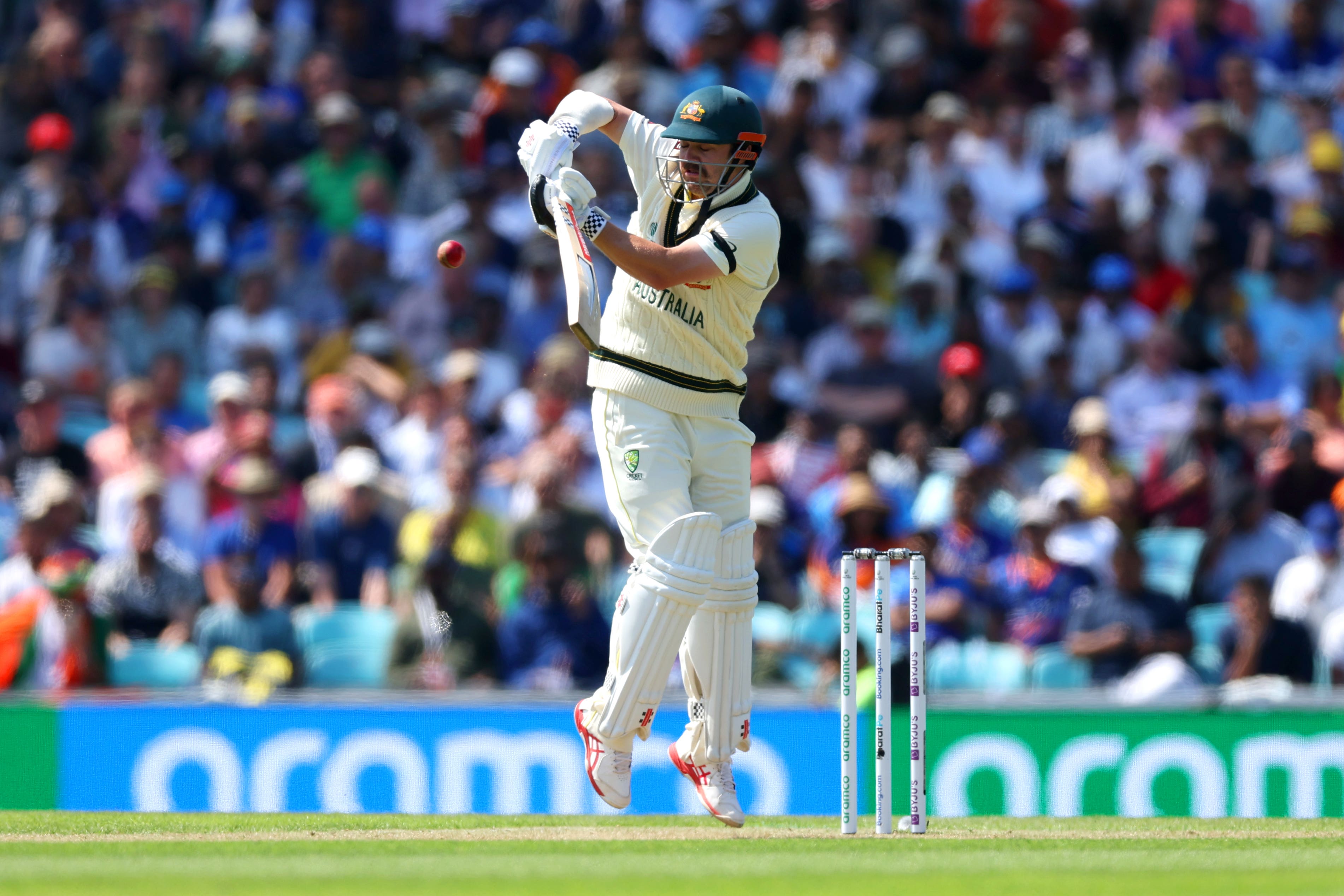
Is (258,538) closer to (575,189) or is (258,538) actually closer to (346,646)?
(346,646)

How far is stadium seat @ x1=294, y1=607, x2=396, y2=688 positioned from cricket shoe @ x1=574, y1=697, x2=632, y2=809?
347 centimetres

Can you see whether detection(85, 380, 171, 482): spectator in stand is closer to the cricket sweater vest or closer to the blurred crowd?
the blurred crowd

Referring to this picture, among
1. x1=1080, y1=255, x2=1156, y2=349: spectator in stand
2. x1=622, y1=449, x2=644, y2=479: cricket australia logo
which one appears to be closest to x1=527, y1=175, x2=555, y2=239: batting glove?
x1=622, y1=449, x2=644, y2=479: cricket australia logo

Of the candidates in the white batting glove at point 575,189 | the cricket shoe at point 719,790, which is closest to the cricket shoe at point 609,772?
the cricket shoe at point 719,790

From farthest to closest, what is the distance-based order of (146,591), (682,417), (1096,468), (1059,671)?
(1096,468) → (146,591) → (1059,671) → (682,417)

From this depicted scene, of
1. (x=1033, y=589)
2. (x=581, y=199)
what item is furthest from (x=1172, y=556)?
(x=581, y=199)

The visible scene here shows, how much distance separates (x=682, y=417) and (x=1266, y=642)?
13.7ft

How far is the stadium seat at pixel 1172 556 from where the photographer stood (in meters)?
10.5

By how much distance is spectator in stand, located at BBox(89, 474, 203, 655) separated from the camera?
10180mm

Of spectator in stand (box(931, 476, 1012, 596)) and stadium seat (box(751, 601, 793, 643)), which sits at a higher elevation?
spectator in stand (box(931, 476, 1012, 596))

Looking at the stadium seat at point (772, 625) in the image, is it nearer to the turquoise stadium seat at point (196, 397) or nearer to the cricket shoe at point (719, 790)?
the cricket shoe at point (719, 790)

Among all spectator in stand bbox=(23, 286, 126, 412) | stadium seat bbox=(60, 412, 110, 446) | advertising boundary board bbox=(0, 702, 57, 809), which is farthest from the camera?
spectator in stand bbox=(23, 286, 126, 412)

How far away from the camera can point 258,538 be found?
10.7 metres

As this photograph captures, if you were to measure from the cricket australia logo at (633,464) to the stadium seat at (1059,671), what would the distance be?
A: 3.70 meters
